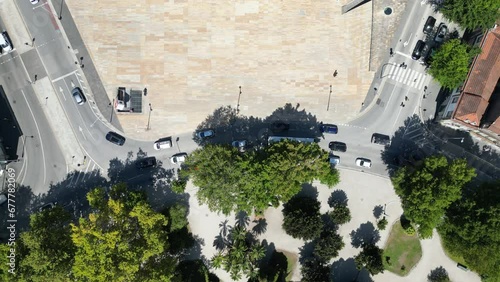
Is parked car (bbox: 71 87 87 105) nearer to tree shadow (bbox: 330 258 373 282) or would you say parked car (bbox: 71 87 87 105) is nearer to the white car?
the white car

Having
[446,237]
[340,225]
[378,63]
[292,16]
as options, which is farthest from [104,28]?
[446,237]

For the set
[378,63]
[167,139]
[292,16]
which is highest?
[292,16]

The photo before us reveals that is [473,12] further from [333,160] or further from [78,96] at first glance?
[78,96]

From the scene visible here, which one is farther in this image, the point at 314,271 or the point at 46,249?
the point at 314,271

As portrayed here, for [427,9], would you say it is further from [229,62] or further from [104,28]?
[104,28]

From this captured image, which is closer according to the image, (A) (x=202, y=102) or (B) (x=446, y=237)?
(B) (x=446, y=237)

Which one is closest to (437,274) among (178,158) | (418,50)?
(418,50)
